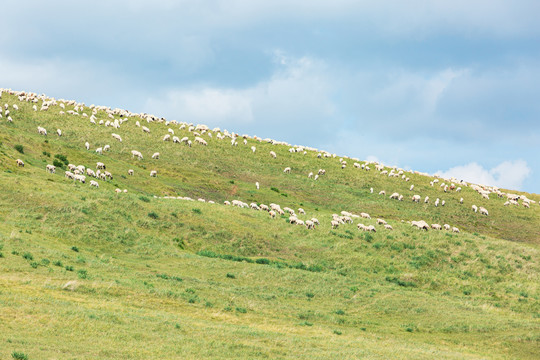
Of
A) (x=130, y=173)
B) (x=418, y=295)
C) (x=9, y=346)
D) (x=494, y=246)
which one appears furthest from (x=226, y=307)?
(x=130, y=173)

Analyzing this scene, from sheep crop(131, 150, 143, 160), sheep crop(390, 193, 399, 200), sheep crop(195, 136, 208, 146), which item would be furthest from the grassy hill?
sheep crop(195, 136, 208, 146)

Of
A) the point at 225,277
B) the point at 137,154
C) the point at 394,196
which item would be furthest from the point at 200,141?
the point at 225,277

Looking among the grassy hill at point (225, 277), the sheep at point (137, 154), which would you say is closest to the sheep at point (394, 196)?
the grassy hill at point (225, 277)

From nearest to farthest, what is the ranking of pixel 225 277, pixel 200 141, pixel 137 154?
pixel 225 277 < pixel 137 154 < pixel 200 141

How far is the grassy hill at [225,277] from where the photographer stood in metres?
21.1

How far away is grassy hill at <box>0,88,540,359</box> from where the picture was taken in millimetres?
21078

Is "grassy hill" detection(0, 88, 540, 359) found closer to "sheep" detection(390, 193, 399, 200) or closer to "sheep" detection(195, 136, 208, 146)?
"sheep" detection(390, 193, 399, 200)

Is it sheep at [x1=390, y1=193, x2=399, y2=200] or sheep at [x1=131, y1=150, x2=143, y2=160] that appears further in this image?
sheep at [x1=390, y1=193, x2=399, y2=200]

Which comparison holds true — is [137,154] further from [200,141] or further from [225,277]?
[225,277]

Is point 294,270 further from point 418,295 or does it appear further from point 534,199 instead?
point 534,199

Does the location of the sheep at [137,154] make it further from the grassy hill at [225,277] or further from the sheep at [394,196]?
the sheep at [394,196]

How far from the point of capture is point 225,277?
Result: 35750 mm

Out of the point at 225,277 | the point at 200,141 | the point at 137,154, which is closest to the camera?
the point at 225,277

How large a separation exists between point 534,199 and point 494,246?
56569mm
